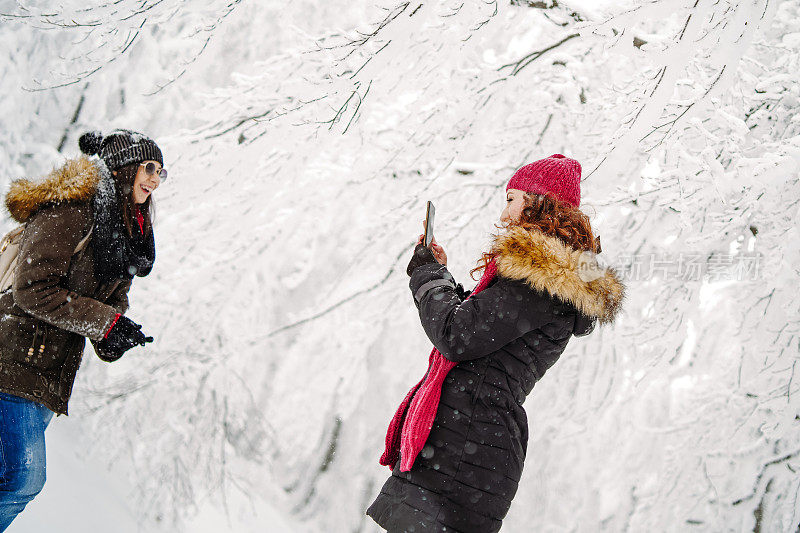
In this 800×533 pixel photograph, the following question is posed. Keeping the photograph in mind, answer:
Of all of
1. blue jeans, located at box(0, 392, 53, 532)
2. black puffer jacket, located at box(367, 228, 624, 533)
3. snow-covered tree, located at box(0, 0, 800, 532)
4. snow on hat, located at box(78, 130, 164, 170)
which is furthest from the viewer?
snow-covered tree, located at box(0, 0, 800, 532)

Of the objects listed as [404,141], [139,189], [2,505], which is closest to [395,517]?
[2,505]

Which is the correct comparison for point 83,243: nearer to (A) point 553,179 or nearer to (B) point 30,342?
(B) point 30,342

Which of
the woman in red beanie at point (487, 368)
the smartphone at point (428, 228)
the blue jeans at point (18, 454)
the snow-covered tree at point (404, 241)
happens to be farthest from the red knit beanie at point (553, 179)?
the blue jeans at point (18, 454)

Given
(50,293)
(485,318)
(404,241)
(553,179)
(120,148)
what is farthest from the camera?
(404,241)

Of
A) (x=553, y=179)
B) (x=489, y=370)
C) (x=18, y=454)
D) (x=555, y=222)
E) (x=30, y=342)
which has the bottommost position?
(x=18, y=454)

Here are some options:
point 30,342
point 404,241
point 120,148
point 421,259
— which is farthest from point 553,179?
point 404,241

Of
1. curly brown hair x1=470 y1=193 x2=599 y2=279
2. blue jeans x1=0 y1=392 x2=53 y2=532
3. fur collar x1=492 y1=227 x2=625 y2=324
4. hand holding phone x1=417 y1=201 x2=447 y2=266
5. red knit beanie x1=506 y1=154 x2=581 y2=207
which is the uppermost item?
red knit beanie x1=506 y1=154 x2=581 y2=207

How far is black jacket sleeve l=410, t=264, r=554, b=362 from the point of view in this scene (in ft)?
4.50

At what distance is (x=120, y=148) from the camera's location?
5.79ft

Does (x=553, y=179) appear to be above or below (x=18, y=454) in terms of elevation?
above

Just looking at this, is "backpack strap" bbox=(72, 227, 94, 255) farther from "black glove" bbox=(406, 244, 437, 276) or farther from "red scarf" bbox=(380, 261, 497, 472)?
"red scarf" bbox=(380, 261, 497, 472)

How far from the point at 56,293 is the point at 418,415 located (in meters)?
1.09

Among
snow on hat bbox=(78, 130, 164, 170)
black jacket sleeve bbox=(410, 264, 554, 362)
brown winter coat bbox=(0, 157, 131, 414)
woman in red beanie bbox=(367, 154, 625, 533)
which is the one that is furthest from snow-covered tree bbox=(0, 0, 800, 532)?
black jacket sleeve bbox=(410, 264, 554, 362)

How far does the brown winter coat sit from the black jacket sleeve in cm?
101
